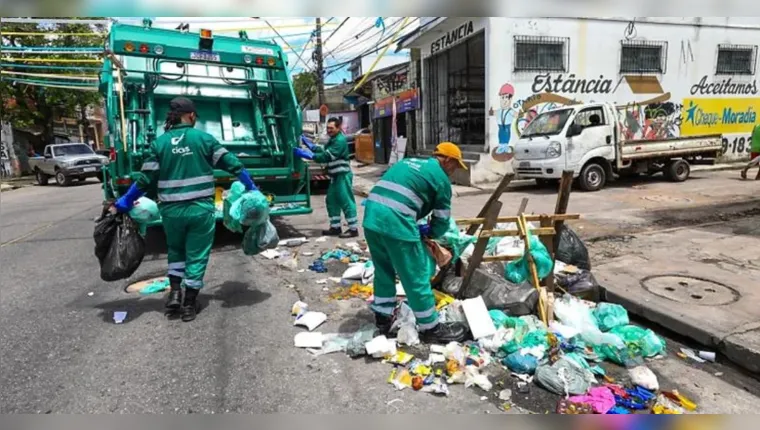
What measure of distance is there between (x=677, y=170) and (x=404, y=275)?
11.4 m

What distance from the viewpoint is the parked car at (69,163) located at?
61.0 feet

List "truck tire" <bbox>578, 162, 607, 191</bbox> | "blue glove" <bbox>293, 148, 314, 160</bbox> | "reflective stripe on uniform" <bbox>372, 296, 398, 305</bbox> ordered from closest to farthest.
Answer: "reflective stripe on uniform" <bbox>372, 296, 398, 305</bbox>, "blue glove" <bbox>293, 148, 314, 160</bbox>, "truck tire" <bbox>578, 162, 607, 191</bbox>

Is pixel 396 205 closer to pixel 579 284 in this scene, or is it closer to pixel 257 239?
pixel 257 239

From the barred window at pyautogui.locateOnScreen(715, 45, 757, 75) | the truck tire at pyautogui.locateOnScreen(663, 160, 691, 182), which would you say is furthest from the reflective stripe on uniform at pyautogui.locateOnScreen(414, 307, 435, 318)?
the barred window at pyautogui.locateOnScreen(715, 45, 757, 75)

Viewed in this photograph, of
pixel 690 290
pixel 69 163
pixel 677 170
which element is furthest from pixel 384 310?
pixel 69 163

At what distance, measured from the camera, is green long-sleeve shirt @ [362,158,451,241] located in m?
3.29

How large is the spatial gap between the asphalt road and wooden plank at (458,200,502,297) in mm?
855

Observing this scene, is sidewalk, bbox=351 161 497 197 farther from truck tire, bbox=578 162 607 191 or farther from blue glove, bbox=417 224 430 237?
blue glove, bbox=417 224 430 237

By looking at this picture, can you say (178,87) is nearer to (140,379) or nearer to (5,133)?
(140,379)

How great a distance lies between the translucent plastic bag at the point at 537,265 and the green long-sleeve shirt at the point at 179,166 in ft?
8.50

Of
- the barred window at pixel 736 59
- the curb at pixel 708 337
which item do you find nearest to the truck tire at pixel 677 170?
the barred window at pixel 736 59

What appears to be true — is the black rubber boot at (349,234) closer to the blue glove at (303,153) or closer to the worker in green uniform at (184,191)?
the blue glove at (303,153)

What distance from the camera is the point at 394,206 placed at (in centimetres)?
329

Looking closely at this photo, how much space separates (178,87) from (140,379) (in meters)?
4.91
